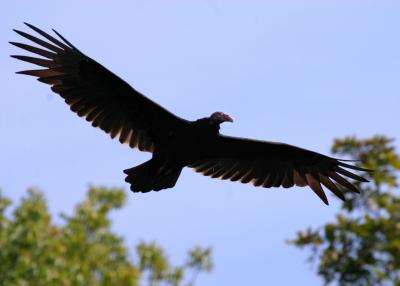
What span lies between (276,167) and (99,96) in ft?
6.82

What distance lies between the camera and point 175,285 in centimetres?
1756

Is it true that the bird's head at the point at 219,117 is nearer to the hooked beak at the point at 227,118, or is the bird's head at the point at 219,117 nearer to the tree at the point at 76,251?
the hooked beak at the point at 227,118

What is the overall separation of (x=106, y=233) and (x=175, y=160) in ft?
24.6

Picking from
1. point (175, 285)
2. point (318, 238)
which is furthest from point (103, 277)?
point (318, 238)

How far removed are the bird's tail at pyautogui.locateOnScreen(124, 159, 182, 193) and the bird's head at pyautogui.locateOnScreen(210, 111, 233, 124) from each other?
24.7 inches

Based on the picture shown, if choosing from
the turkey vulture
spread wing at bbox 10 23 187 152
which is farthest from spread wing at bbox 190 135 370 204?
spread wing at bbox 10 23 187 152

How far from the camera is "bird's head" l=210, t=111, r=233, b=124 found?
11266 mm

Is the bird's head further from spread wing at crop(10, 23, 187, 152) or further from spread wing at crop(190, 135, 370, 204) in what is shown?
spread wing at crop(190, 135, 370, 204)

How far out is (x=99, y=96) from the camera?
11562mm

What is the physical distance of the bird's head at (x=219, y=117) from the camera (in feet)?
37.0

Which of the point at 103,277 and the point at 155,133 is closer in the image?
the point at 155,133

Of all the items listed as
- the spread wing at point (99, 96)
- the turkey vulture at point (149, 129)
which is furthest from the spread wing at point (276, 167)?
the spread wing at point (99, 96)

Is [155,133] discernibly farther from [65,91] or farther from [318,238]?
[318,238]

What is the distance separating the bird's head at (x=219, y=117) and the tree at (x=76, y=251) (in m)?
5.53
